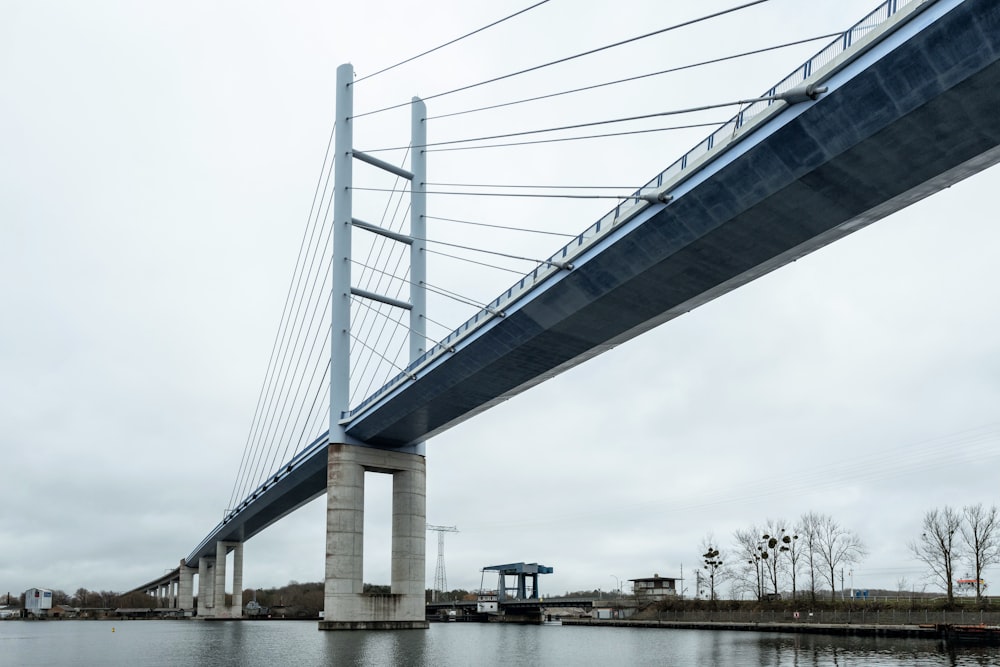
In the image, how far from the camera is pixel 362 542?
59.8 meters

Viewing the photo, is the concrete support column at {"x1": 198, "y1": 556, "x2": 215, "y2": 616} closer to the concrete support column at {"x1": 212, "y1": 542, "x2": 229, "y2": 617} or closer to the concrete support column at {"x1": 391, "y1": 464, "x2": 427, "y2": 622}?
the concrete support column at {"x1": 212, "y1": 542, "x2": 229, "y2": 617}

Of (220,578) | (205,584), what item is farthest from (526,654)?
(205,584)

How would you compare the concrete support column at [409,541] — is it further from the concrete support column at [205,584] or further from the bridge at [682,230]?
the concrete support column at [205,584]

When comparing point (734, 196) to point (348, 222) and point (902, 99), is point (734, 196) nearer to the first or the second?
point (902, 99)

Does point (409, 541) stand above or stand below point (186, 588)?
above

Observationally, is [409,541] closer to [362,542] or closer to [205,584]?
[362,542]

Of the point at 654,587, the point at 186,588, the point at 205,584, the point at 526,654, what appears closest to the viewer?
the point at 526,654

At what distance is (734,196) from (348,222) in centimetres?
3697

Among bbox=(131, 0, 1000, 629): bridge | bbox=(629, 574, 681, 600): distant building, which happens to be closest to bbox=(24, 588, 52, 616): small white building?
bbox=(629, 574, 681, 600): distant building

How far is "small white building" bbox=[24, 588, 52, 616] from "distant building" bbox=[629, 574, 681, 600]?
14148 centimetres

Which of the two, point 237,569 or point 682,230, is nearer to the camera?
point 682,230

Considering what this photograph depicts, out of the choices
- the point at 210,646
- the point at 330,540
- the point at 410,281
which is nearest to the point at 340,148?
the point at 410,281

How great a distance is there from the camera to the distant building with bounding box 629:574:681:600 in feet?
373

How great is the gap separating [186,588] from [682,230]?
144958mm
